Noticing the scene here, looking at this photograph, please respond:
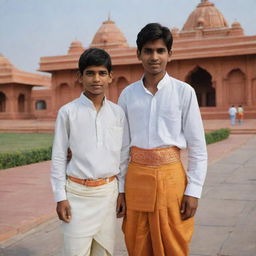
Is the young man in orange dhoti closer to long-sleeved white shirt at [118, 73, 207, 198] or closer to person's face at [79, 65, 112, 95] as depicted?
long-sleeved white shirt at [118, 73, 207, 198]

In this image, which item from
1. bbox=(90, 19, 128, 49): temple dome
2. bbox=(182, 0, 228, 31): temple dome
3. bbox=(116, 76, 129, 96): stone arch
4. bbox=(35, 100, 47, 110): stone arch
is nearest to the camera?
bbox=(116, 76, 129, 96): stone arch

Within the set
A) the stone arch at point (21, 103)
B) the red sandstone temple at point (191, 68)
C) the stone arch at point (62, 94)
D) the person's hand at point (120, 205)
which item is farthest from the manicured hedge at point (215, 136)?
the stone arch at point (21, 103)

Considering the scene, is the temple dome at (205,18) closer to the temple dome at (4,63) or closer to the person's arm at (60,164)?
the temple dome at (4,63)

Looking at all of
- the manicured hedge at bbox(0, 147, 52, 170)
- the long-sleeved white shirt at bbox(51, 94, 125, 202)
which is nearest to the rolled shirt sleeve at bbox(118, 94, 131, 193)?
the long-sleeved white shirt at bbox(51, 94, 125, 202)

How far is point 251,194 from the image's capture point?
505 cm

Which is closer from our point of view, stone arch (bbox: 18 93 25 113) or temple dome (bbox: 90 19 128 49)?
temple dome (bbox: 90 19 128 49)

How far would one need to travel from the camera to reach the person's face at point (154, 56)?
6.82ft

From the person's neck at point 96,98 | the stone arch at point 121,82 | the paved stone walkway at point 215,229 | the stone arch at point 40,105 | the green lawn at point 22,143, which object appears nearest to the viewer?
the person's neck at point 96,98

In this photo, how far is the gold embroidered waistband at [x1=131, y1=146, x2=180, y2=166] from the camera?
2.10m

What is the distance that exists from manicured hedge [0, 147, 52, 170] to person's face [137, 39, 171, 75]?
621 centimetres

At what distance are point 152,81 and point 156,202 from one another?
59cm

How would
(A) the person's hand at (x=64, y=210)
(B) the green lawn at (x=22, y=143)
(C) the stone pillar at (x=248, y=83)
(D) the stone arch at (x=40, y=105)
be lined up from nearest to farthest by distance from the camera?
(A) the person's hand at (x=64, y=210) → (B) the green lawn at (x=22, y=143) → (C) the stone pillar at (x=248, y=83) → (D) the stone arch at (x=40, y=105)

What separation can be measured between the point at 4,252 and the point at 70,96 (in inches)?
932

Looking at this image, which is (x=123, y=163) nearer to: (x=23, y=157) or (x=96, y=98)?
(x=96, y=98)
